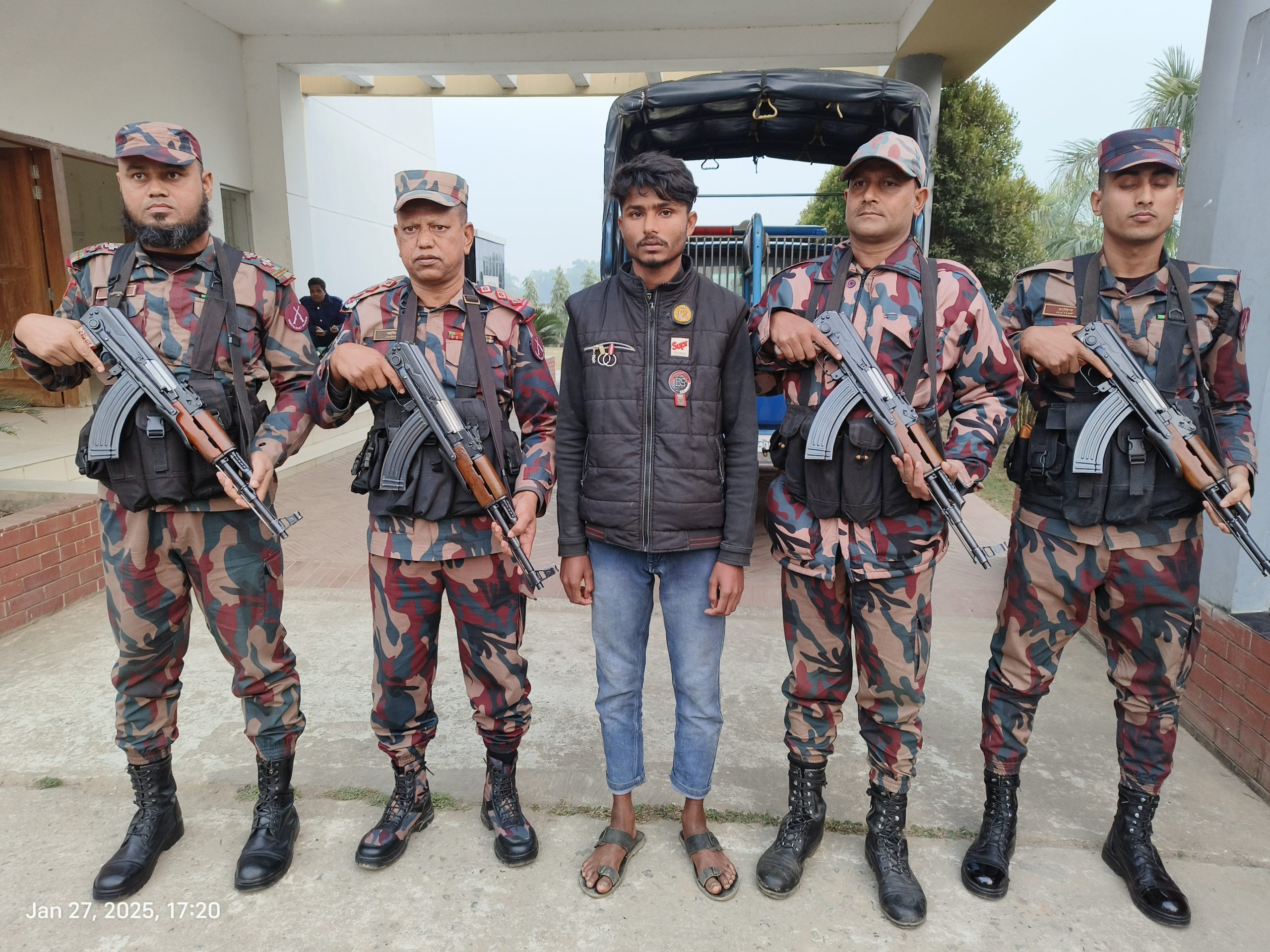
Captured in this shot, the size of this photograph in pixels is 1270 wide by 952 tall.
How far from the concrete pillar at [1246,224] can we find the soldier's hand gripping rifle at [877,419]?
5.48 ft

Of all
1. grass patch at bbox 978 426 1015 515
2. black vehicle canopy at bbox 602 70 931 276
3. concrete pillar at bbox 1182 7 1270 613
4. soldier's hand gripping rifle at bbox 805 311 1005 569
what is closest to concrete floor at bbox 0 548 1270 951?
concrete pillar at bbox 1182 7 1270 613

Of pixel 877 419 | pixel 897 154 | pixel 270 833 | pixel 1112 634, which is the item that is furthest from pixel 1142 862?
pixel 270 833

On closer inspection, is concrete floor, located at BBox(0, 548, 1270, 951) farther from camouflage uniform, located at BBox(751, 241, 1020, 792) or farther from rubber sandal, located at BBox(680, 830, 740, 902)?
camouflage uniform, located at BBox(751, 241, 1020, 792)

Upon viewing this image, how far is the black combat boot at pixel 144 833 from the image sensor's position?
2.45 metres

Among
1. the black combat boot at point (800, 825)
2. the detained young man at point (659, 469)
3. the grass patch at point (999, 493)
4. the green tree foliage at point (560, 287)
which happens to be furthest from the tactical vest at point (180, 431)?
the green tree foliage at point (560, 287)

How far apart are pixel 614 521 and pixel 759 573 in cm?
325

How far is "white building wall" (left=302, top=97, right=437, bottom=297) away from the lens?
1258 centimetres

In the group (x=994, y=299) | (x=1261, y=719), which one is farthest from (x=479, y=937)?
(x=994, y=299)

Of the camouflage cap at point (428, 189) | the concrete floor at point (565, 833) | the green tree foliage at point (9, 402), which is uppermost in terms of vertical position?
the camouflage cap at point (428, 189)

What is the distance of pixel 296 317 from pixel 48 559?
294 centimetres

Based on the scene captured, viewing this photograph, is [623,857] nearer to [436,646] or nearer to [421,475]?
[436,646]

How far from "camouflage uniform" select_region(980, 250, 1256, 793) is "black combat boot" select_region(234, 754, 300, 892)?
7.73 ft

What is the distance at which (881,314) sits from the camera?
2.38 meters

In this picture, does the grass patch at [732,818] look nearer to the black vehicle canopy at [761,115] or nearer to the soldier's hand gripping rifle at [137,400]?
the soldier's hand gripping rifle at [137,400]
